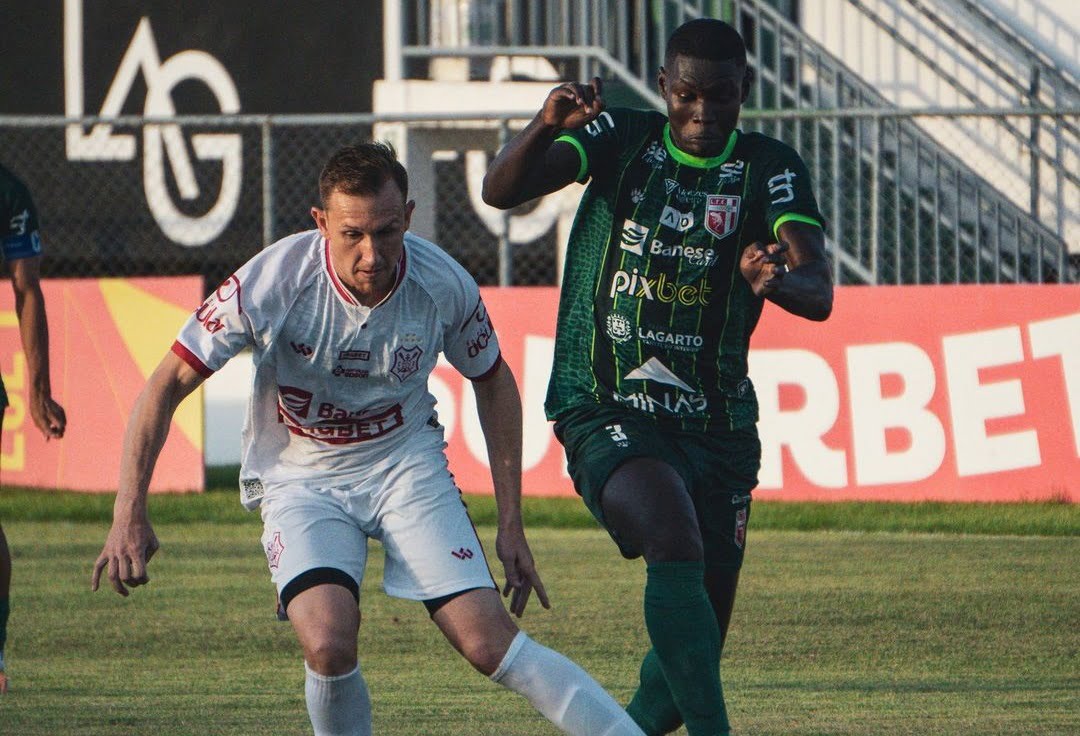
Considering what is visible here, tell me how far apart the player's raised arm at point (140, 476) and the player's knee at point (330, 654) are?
0.47 m

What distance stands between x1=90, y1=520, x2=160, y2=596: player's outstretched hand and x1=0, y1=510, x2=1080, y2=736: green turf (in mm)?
1560

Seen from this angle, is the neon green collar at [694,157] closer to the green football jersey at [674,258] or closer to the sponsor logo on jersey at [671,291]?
the green football jersey at [674,258]

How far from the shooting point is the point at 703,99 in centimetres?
536

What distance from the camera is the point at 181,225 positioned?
53.8 feet

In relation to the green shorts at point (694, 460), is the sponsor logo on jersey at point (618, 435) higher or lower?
higher

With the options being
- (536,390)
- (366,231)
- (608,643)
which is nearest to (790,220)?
(366,231)

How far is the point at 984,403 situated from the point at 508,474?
6764 millimetres

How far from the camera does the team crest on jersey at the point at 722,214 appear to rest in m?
5.46

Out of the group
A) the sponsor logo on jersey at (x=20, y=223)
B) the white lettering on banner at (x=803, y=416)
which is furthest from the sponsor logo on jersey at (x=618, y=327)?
the white lettering on banner at (x=803, y=416)

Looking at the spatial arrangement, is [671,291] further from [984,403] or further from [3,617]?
[984,403]

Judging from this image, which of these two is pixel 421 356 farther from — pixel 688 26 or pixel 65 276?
pixel 65 276

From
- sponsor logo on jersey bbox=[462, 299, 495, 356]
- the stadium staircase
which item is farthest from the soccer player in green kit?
the stadium staircase

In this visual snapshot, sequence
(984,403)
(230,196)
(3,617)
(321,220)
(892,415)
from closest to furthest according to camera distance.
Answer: (321,220)
(3,617)
(984,403)
(892,415)
(230,196)

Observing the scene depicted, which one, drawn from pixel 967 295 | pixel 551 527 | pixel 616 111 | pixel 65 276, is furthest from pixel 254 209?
pixel 616 111
